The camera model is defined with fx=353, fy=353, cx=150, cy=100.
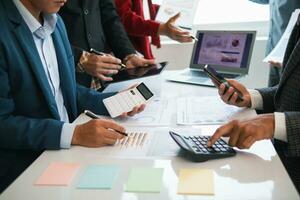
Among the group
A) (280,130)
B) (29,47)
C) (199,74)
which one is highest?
(29,47)

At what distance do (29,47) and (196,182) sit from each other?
2.28 ft

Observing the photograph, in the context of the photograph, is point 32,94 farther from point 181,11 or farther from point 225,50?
point 181,11

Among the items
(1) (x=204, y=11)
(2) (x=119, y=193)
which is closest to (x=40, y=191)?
(2) (x=119, y=193)

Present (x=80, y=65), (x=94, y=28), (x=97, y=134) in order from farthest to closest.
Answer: (x=94, y=28) → (x=80, y=65) → (x=97, y=134)

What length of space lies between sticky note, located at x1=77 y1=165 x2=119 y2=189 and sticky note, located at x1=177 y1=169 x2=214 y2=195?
17cm

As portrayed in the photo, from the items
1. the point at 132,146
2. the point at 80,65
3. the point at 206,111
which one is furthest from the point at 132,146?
the point at 80,65

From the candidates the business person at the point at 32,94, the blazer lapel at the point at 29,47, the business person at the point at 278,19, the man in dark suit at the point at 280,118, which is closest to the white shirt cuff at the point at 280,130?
the man in dark suit at the point at 280,118

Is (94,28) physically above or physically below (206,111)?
above

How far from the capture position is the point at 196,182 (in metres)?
0.82

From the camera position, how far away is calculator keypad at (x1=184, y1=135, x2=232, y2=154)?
931mm

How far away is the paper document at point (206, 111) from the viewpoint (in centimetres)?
120

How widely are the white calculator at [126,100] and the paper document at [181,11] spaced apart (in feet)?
3.03

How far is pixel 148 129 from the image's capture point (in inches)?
46.0

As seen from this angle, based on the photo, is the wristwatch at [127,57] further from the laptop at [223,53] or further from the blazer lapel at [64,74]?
the blazer lapel at [64,74]
